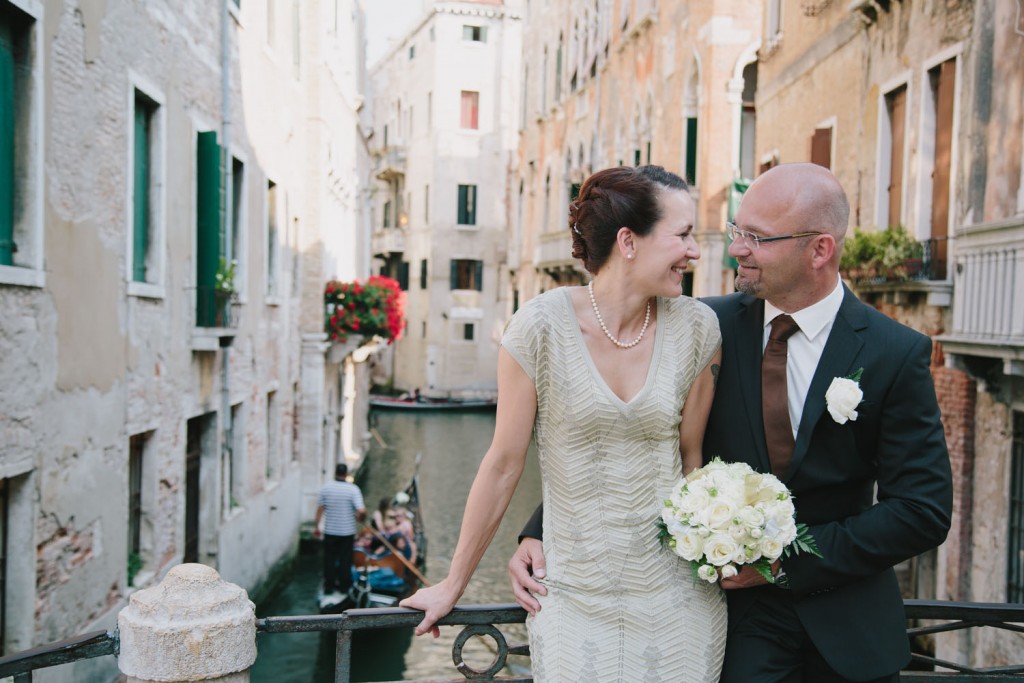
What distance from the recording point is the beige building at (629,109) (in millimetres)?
15789

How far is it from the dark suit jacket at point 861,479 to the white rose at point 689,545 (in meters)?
0.25

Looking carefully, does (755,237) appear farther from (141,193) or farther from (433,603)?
(141,193)

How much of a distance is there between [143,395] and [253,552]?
468 centimetres

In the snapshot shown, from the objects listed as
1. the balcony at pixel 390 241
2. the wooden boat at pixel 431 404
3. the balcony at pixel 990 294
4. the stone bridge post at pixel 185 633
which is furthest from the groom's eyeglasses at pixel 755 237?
the balcony at pixel 390 241

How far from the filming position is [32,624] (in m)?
5.83

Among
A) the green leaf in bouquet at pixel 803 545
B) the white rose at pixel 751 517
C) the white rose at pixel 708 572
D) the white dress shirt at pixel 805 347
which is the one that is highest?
the white dress shirt at pixel 805 347

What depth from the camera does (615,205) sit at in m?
2.42

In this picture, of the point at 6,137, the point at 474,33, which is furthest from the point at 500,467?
the point at 474,33

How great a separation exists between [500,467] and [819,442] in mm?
749

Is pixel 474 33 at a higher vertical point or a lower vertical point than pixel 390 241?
higher

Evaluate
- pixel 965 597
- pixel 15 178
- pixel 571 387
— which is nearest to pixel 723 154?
pixel 965 597

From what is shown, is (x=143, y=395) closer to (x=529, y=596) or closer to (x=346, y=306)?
(x=529, y=596)

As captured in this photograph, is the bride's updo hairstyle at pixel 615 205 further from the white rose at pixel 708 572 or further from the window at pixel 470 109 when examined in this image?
the window at pixel 470 109

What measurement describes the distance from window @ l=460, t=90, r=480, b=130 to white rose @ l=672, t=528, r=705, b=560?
123ft
